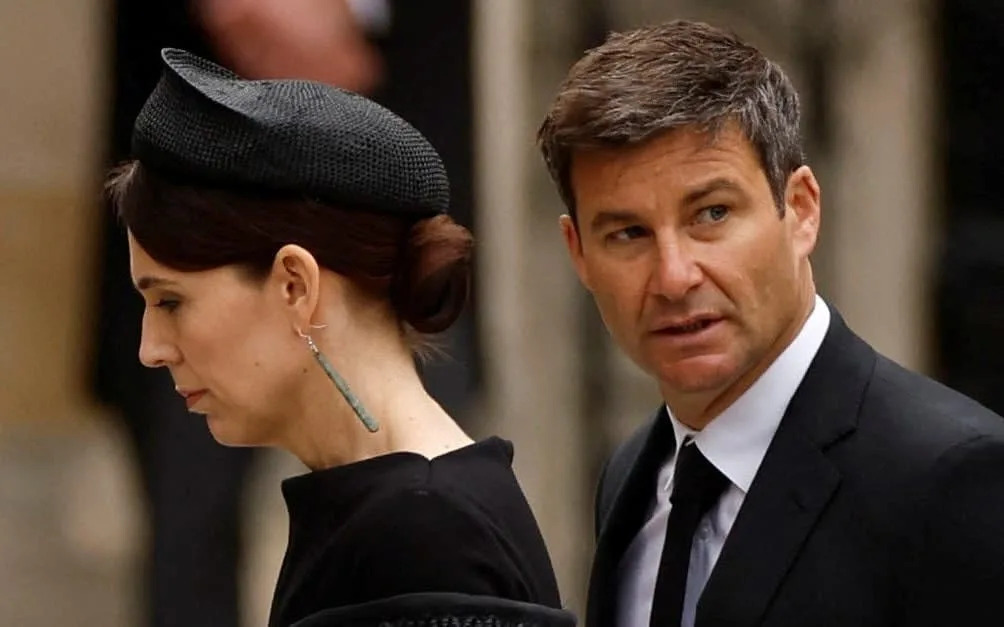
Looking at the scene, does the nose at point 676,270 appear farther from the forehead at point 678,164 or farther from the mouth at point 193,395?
the mouth at point 193,395

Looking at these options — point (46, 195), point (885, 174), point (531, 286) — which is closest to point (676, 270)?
point (46, 195)

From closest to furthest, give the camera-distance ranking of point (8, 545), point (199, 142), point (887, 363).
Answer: point (199, 142)
point (887, 363)
point (8, 545)

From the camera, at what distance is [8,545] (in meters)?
5.23

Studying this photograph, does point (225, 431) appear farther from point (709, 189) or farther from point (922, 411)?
point (922, 411)

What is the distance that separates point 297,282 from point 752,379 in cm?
72

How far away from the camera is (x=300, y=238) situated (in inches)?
87.0

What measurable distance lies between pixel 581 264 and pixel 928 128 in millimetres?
4121

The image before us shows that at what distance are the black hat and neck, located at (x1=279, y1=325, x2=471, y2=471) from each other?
0.18m

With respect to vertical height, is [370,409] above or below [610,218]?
below

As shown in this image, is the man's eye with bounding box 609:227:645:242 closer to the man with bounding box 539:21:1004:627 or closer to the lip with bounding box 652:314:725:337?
the man with bounding box 539:21:1004:627

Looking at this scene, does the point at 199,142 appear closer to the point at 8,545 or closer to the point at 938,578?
the point at 938,578

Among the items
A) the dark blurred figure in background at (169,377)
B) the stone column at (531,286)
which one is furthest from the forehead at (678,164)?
the stone column at (531,286)

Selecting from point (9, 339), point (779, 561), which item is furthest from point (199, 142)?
point (9, 339)

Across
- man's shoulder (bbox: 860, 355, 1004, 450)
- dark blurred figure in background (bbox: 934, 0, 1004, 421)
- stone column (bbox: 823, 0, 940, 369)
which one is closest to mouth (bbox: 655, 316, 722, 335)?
man's shoulder (bbox: 860, 355, 1004, 450)
